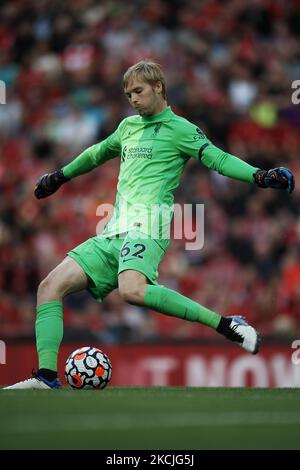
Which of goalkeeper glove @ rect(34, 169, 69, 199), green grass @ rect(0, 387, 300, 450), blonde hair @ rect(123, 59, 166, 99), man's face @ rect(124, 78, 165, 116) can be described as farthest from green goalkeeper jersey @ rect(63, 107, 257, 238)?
green grass @ rect(0, 387, 300, 450)

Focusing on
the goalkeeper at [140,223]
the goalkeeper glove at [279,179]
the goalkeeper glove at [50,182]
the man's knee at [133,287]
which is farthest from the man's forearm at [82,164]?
the goalkeeper glove at [279,179]

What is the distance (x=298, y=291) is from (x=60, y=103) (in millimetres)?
4881

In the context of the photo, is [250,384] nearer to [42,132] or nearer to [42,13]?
[42,132]

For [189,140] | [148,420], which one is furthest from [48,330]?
[148,420]

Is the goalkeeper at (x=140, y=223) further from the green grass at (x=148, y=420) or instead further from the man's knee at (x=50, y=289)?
the green grass at (x=148, y=420)

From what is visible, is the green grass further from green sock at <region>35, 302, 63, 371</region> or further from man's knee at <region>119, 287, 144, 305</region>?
man's knee at <region>119, 287, 144, 305</region>

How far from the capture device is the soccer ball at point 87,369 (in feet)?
25.9

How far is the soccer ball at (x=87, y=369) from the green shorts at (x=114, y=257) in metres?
0.43

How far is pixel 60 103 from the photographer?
16.3 meters

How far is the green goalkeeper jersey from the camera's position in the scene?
312 inches

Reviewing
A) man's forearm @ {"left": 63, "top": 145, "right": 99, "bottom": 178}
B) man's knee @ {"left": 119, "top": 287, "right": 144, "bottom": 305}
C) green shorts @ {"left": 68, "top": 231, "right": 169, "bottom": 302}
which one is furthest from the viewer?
man's forearm @ {"left": 63, "top": 145, "right": 99, "bottom": 178}

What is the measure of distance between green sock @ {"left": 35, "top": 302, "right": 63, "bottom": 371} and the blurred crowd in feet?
15.2
